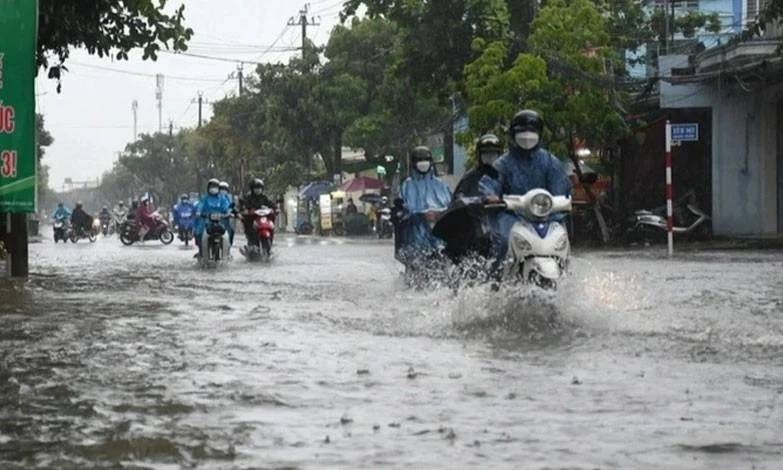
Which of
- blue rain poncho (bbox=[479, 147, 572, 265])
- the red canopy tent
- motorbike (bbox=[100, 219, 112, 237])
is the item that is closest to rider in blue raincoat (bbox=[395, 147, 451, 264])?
blue rain poncho (bbox=[479, 147, 572, 265])

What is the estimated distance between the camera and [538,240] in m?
10.5

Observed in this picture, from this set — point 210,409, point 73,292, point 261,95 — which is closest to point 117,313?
point 73,292

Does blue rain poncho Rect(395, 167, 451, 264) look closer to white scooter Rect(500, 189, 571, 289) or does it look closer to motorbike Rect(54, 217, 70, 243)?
white scooter Rect(500, 189, 571, 289)

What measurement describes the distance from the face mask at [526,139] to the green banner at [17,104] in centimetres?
689

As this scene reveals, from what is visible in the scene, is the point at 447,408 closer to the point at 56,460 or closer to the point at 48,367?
the point at 56,460

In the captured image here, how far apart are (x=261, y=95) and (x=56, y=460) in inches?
2711

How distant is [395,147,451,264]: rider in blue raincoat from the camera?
637 inches

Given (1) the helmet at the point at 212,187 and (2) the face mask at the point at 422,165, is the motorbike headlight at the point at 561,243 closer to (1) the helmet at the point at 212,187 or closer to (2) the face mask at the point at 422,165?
(2) the face mask at the point at 422,165

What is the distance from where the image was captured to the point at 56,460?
5.46m

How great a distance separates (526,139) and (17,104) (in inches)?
282

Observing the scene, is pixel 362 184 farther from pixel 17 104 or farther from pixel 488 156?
pixel 488 156

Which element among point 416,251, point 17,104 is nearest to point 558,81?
point 416,251

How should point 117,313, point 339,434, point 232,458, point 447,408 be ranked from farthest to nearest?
point 117,313
point 447,408
point 339,434
point 232,458

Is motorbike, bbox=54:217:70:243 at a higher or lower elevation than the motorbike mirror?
lower
